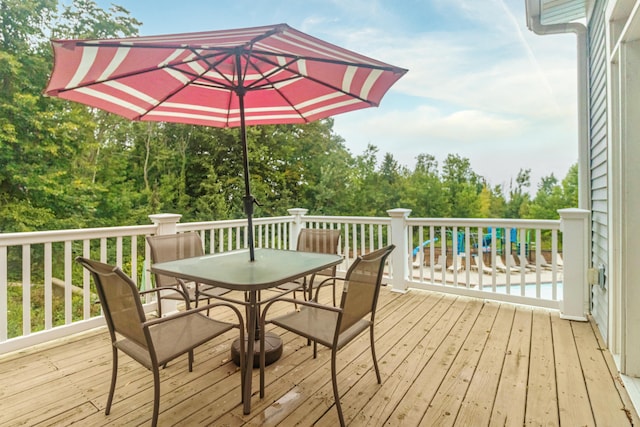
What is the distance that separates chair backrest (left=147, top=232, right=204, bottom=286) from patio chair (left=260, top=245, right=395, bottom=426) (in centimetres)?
118

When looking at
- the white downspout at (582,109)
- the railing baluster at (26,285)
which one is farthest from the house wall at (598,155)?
the railing baluster at (26,285)

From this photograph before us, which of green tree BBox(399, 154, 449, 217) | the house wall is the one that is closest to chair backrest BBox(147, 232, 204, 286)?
the house wall

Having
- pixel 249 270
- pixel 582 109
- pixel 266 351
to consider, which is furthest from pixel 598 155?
pixel 266 351

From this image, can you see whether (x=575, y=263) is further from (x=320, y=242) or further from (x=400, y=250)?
(x=320, y=242)

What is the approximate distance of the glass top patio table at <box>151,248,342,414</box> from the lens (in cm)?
188

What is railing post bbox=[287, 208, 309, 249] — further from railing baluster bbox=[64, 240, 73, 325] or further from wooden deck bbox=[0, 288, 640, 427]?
railing baluster bbox=[64, 240, 73, 325]

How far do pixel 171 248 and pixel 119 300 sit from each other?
126 cm

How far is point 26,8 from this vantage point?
8.74 m

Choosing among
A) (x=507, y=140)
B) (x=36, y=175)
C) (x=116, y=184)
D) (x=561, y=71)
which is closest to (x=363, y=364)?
(x=36, y=175)

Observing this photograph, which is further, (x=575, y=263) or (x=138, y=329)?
(x=575, y=263)

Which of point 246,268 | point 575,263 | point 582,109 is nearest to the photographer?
point 246,268

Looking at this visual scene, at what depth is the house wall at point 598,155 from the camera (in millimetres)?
2729

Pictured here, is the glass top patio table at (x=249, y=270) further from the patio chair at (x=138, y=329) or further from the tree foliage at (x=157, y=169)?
the tree foliage at (x=157, y=169)

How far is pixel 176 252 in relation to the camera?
9.55 ft
